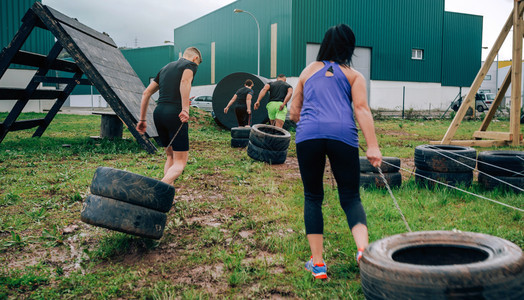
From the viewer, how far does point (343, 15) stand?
3306 cm

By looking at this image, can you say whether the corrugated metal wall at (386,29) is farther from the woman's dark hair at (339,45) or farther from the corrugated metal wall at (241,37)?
the woman's dark hair at (339,45)

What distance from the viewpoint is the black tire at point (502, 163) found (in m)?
5.73

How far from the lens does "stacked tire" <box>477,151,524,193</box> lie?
5715 mm

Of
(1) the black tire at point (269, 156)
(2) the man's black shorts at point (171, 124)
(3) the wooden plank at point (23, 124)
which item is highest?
(2) the man's black shorts at point (171, 124)

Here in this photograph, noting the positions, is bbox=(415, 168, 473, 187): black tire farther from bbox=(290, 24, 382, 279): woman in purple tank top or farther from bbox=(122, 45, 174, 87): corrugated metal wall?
bbox=(122, 45, 174, 87): corrugated metal wall

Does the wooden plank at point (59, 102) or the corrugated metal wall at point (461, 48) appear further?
the corrugated metal wall at point (461, 48)

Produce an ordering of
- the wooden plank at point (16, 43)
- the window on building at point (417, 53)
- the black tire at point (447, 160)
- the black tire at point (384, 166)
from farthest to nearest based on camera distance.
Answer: the window on building at point (417, 53), the wooden plank at point (16, 43), the black tire at point (384, 166), the black tire at point (447, 160)

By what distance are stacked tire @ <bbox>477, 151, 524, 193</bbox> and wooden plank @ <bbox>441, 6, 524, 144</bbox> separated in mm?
3730

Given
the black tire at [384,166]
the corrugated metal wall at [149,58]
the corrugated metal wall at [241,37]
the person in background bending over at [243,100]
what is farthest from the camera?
the corrugated metal wall at [149,58]

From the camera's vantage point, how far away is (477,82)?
991cm

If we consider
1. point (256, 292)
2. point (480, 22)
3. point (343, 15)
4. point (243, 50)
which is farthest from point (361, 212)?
point (480, 22)

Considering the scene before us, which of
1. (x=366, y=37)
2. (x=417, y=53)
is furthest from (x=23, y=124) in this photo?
(x=417, y=53)

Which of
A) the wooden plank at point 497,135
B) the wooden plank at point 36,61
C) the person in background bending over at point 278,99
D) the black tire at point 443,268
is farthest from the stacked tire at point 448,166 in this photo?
the wooden plank at point 36,61

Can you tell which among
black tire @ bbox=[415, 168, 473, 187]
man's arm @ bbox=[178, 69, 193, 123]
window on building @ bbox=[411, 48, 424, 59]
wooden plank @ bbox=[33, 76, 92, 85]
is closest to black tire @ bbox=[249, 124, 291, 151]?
black tire @ bbox=[415, 168, 473, 187]
